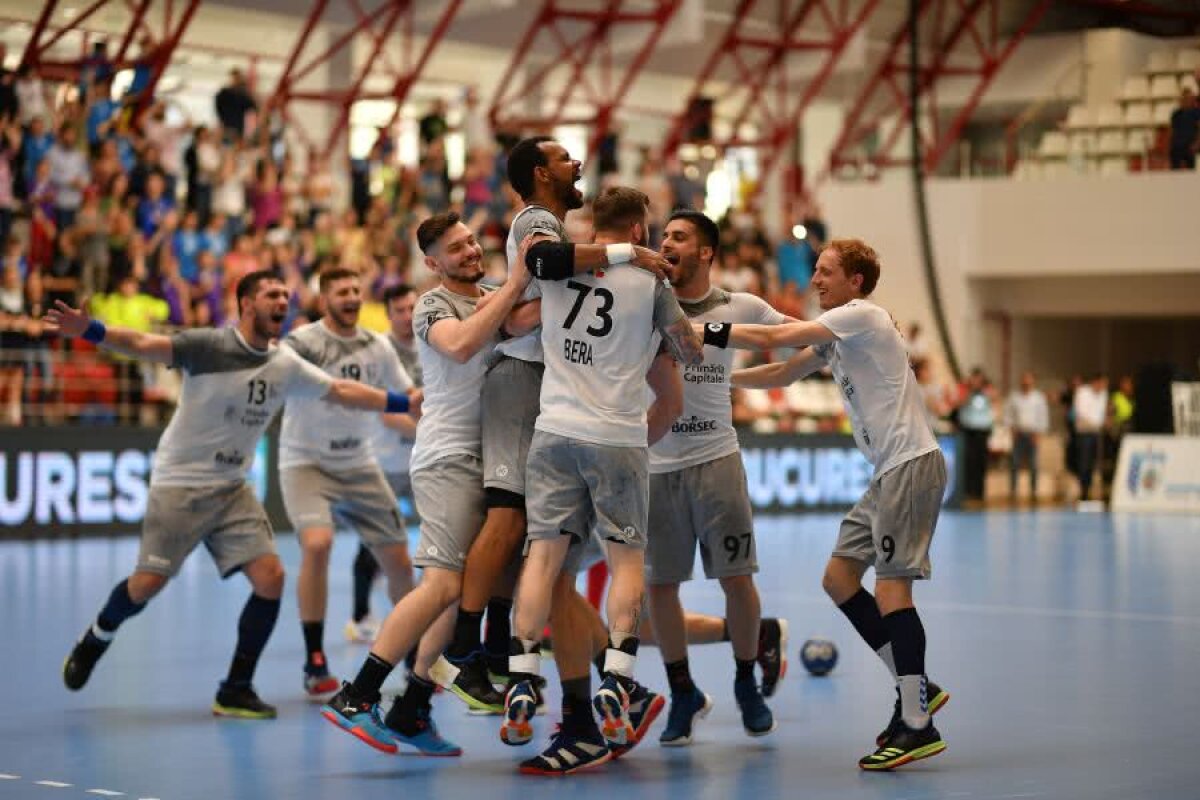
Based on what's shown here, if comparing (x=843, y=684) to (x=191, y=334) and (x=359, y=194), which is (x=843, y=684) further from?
(x=359, y=194)

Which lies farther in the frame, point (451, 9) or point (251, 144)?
point (451, 9)

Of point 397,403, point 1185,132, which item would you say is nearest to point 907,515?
point 397,403

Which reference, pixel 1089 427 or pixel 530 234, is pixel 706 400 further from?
pixel 1089 427

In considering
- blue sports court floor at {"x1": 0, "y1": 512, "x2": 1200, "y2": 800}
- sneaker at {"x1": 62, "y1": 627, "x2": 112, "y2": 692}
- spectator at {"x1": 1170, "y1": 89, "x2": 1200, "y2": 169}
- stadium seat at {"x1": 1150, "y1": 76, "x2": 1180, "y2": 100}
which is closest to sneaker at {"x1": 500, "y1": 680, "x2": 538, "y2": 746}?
blue sports court floor at {"x1": 0, "y1": 512, "x2": 1200, "y2": 800}

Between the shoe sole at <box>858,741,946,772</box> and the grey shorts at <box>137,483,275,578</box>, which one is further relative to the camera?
the grey shorts at <box>137,483,275,578</box>

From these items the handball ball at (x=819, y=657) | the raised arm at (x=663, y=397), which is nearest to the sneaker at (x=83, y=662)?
the raised arm at (x=663, y=397)

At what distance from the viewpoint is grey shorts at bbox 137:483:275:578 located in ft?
29.7

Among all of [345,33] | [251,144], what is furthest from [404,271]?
[345,33]

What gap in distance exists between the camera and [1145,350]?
130ft

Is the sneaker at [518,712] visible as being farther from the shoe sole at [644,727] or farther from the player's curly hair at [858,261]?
the player's curly hair at [858,261]

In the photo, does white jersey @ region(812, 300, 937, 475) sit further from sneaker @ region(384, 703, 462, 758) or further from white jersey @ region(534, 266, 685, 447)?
sneaker @ region(384, 703, 462, 758)

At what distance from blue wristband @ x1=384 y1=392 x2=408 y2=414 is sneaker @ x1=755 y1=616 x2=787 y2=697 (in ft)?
6.74

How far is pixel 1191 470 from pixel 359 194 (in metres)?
12.4

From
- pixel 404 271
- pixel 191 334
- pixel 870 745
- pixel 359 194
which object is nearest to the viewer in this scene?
pixel 870 745
